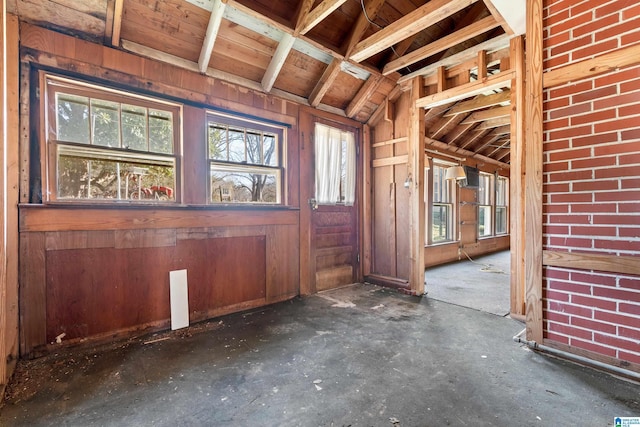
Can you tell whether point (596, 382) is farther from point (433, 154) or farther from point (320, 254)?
point (433, 154)

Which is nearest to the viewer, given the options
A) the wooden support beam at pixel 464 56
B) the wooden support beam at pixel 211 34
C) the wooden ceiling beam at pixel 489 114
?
the wooden support beam at pixel 211 34

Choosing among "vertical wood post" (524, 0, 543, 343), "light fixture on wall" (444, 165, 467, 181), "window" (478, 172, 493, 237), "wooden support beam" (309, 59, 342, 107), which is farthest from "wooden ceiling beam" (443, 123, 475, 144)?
"vertical wood post" (524, 0, 543, 343)

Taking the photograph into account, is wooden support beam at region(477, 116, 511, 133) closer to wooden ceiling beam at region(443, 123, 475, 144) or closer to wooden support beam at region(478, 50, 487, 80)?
wooden ceiling beam at region(443, 123, 475, 144)

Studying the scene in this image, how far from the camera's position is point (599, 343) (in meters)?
2.00

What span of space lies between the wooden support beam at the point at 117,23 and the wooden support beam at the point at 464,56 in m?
3.22

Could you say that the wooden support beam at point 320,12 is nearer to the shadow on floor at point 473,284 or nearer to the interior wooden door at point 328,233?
the interior wooden door at point 328,233

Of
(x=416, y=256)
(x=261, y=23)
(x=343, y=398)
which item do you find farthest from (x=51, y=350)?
(x=416, y=256)

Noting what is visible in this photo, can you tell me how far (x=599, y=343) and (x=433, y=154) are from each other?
177 inches

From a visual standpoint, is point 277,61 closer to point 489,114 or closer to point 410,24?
point 410,24

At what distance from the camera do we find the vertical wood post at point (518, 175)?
2.86m

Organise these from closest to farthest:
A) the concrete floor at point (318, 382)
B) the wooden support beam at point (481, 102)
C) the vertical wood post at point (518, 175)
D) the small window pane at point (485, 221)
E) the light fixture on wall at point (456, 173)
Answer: the concrete floor at point (318, 382) → the vertical wood post at point (518, 175) → the wooden support beam at point (481, 102) → the light fixture on wall at point (456, 173) → the small window pane at point (485, 221)

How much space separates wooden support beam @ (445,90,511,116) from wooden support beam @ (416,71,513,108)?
116 centimetres

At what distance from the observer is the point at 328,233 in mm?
4125

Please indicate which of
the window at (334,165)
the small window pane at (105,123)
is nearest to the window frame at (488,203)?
the window at (334,165)
